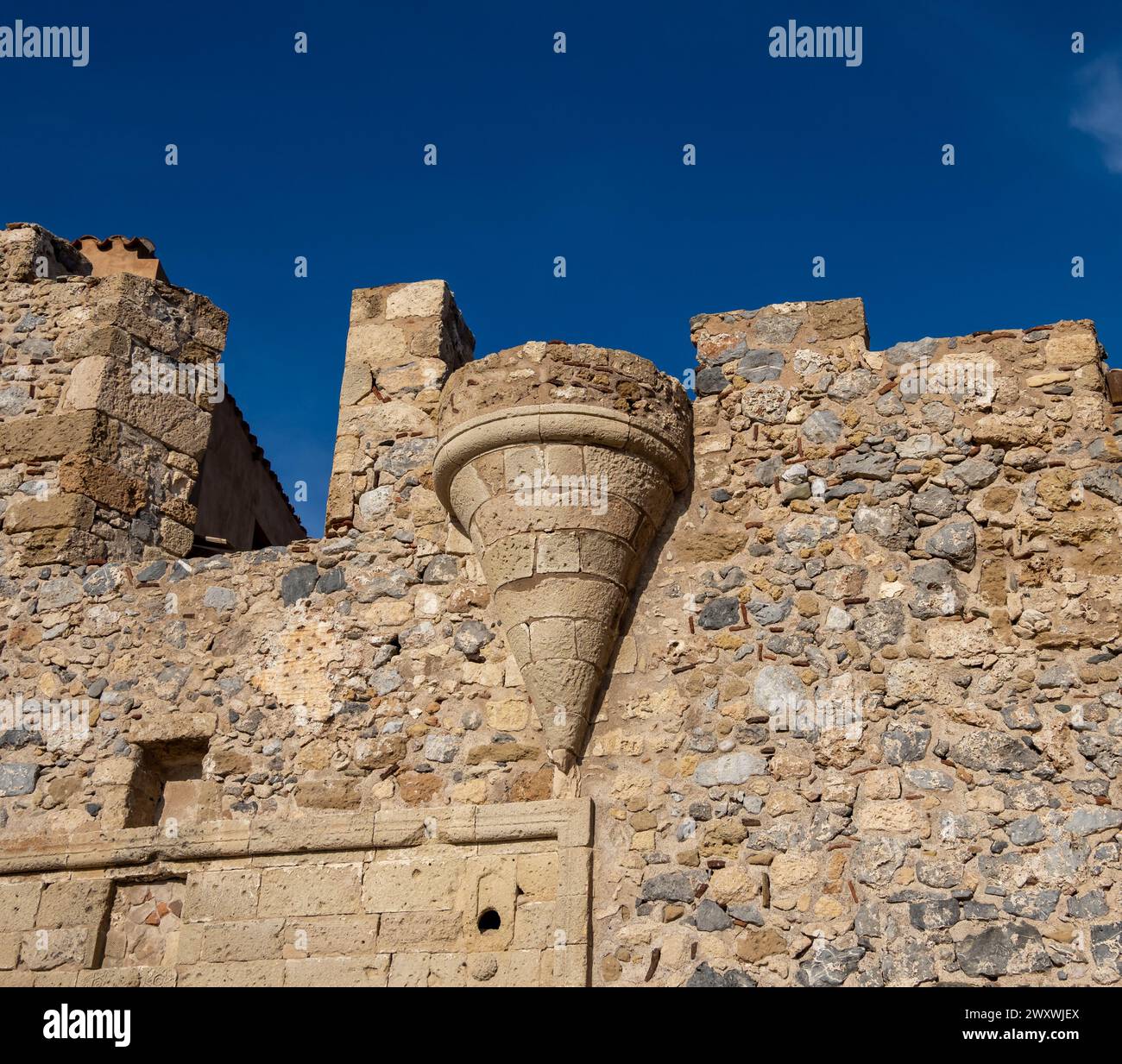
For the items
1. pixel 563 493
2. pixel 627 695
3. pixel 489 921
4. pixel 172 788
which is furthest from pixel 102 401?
pixel 489 921

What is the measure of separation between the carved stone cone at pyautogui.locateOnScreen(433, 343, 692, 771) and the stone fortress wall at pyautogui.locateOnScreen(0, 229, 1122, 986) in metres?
0.01

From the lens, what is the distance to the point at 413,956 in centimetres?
514

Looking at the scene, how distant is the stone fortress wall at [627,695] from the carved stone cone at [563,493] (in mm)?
15

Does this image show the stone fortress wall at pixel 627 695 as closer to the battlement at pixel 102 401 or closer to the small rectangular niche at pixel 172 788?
the small rectangular niche at pixel 172 788

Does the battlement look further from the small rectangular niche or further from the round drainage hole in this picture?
the round drainage hole

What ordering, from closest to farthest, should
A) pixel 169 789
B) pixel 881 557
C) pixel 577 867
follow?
pixel 577 867, pixel 881 557, pixel 169 789

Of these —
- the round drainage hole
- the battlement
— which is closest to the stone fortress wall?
the round drainage hole

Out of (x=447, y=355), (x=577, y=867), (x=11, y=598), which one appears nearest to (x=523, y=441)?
(x=447, y=355)

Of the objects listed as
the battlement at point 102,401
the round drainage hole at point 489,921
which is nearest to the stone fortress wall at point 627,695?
the round drainage hole at point 489,921

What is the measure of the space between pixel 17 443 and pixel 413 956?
3290 mm

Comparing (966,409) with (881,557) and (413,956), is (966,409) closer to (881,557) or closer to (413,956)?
(881,557)

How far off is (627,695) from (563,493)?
829 millimetres

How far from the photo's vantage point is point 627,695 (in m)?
5.48

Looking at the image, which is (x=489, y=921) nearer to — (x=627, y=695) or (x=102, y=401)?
(x=627, y=695)
